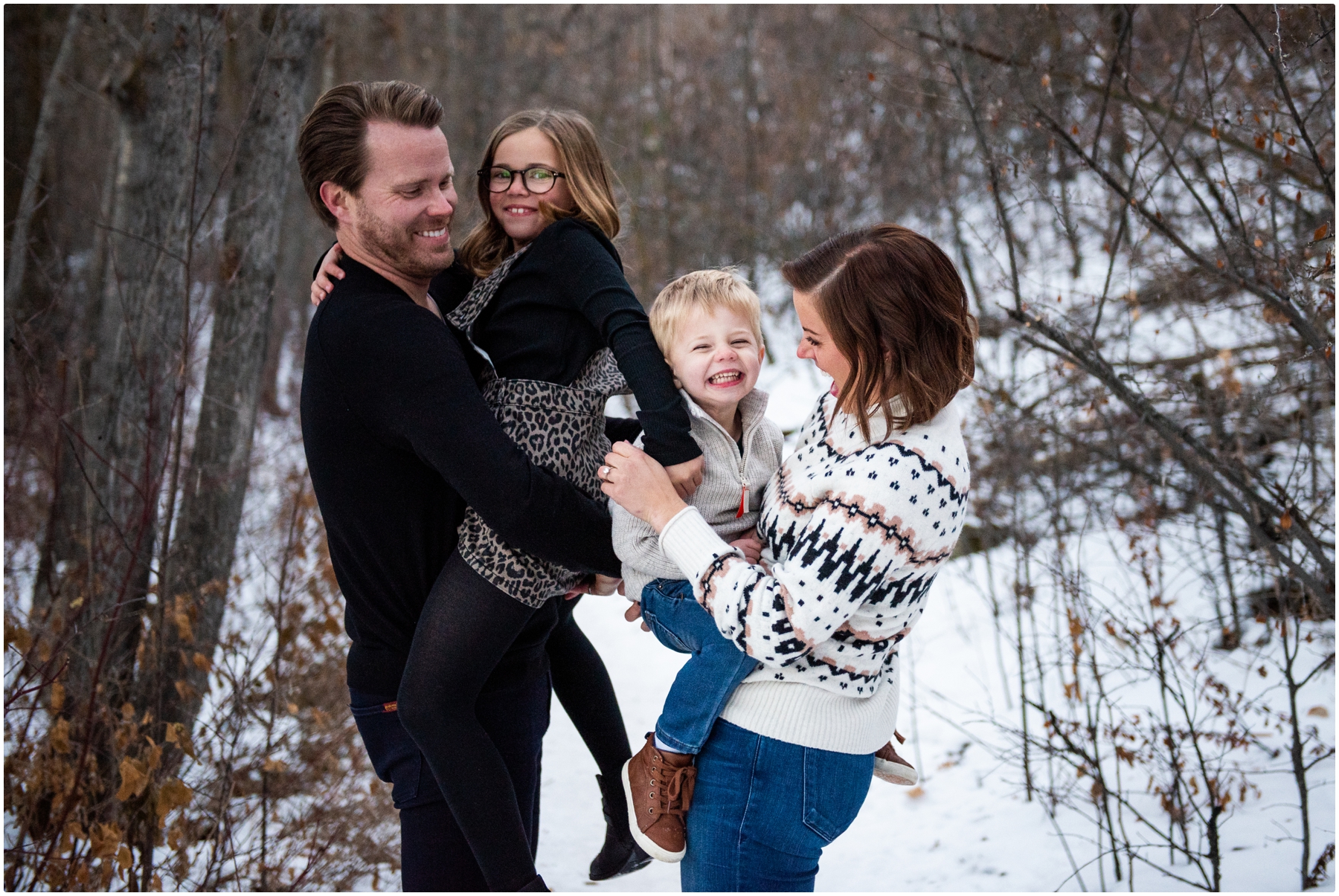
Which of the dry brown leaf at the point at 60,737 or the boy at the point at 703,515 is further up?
the boy at the point at 703,515

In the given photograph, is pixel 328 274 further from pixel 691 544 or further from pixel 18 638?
pixel 18 638

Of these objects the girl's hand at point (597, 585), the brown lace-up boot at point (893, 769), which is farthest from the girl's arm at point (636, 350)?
the brown lace-up boot at point (893, 769)

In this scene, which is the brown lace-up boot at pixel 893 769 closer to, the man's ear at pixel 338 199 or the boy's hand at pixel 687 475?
the boy's hand at pixel 687 475

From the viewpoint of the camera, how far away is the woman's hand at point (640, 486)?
1979 millimetres

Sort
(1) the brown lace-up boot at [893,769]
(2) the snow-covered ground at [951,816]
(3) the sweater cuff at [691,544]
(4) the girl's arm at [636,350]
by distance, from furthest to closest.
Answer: (2) the snow-covered ground at [951,816] < (1) the brown lace-up boot at [893,769] < (4) the girl's arm at [636,350] < (3) the sweater cuff at [691,544]

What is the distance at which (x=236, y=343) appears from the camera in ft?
14.3

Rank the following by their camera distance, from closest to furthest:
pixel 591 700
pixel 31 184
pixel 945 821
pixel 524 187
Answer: pixel 524 187, pixel 591 700, pixel 945 821, pixel 31 184

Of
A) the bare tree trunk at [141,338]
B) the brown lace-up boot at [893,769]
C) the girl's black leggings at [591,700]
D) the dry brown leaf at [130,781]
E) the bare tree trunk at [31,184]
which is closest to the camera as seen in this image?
the brown lace-up boot at [893,769]

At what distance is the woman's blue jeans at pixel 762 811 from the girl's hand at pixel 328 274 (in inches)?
48.3

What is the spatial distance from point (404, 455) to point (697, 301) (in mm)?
686

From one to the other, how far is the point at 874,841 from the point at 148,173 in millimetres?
4233

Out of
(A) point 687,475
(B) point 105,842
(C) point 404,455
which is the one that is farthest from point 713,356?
(B) point 105,842

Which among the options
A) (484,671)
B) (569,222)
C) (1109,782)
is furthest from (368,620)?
(1109,782)

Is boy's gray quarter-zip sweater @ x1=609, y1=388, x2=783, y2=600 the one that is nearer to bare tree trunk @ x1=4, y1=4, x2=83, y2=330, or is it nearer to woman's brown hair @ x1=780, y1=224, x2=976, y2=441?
woman's brown hair @ x1=780, y1=224, x2=976, y2=441
